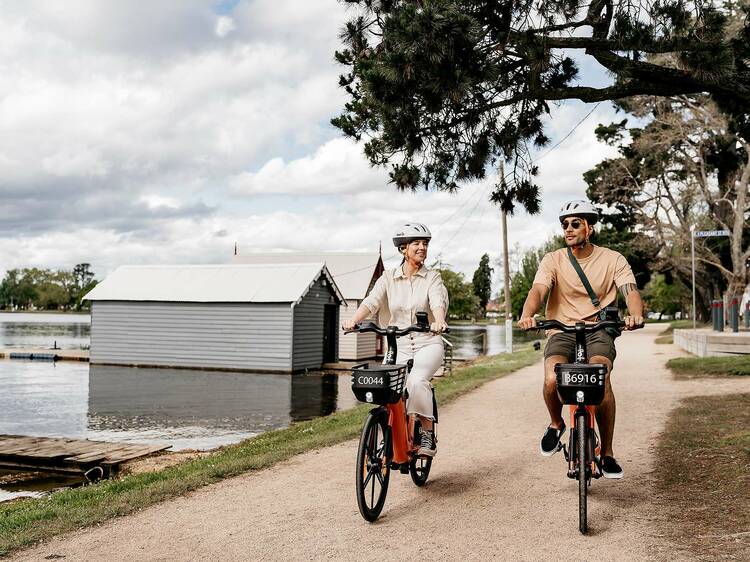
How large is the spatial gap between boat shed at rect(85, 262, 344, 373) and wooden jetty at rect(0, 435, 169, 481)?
15869 millimetres

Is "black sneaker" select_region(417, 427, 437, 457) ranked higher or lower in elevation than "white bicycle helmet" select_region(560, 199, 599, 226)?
lower

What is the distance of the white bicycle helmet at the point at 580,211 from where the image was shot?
211 inches

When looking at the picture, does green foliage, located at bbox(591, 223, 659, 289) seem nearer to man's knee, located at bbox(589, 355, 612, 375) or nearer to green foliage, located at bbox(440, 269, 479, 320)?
man's knee, located at bbox(589, 355, 612, 375)

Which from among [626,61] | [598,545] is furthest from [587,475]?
[626,61]

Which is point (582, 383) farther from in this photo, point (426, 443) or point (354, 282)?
point (354, 282)

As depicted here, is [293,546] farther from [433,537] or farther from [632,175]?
[632,175]

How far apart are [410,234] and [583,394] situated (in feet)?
5.98

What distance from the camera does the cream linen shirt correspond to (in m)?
5.77

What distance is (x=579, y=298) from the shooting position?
17.7ft

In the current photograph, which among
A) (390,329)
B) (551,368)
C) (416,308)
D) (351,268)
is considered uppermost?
(351,268)

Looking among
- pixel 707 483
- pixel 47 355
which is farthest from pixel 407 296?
pixel 47 355

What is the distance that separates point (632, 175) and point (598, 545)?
3512cm

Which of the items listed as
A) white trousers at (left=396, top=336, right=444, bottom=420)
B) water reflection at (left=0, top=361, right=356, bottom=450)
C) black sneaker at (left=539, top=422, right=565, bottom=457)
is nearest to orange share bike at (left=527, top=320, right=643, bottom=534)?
black sneaker at (left=539, top=422, right=565, bottom=457)

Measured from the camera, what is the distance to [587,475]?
4.73 metres
